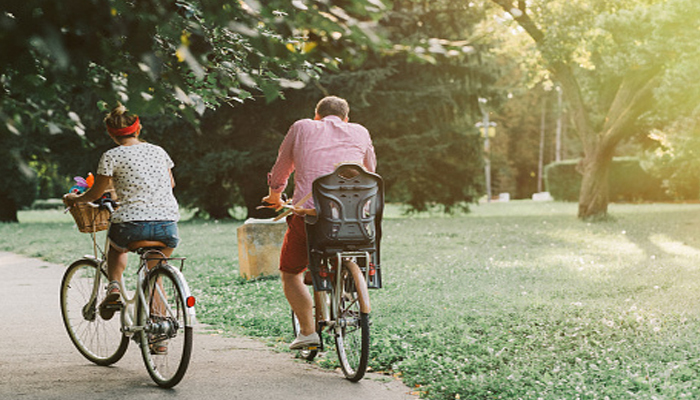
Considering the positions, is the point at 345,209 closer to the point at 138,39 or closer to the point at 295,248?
the point at 295,248

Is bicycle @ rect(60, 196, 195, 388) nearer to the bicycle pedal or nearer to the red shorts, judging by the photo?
the bicycle pedal

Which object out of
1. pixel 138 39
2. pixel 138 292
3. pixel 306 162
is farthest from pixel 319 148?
pixel 138 39

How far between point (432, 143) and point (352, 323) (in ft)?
81.0

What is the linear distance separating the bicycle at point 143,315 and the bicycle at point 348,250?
908mm

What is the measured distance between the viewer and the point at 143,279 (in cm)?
539

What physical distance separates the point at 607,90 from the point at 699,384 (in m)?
27.1

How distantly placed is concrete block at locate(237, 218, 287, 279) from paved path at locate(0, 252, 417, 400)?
3.74 meters

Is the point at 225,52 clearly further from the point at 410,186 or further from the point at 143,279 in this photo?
the point at 410,186

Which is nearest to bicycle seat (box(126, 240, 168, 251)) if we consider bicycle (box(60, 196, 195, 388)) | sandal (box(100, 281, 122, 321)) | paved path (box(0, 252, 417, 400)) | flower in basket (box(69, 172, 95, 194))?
bicycle (box(60, 196, 195, 388))

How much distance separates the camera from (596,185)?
2512 cm

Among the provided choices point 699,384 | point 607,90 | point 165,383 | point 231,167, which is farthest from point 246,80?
point 607,90

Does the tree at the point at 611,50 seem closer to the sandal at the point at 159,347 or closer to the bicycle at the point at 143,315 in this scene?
the bicycle at the point at 143,315

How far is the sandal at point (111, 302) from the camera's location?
5.81 m

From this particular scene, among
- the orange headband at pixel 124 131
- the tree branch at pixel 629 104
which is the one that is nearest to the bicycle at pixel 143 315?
the orange headband at pixel 124 131
